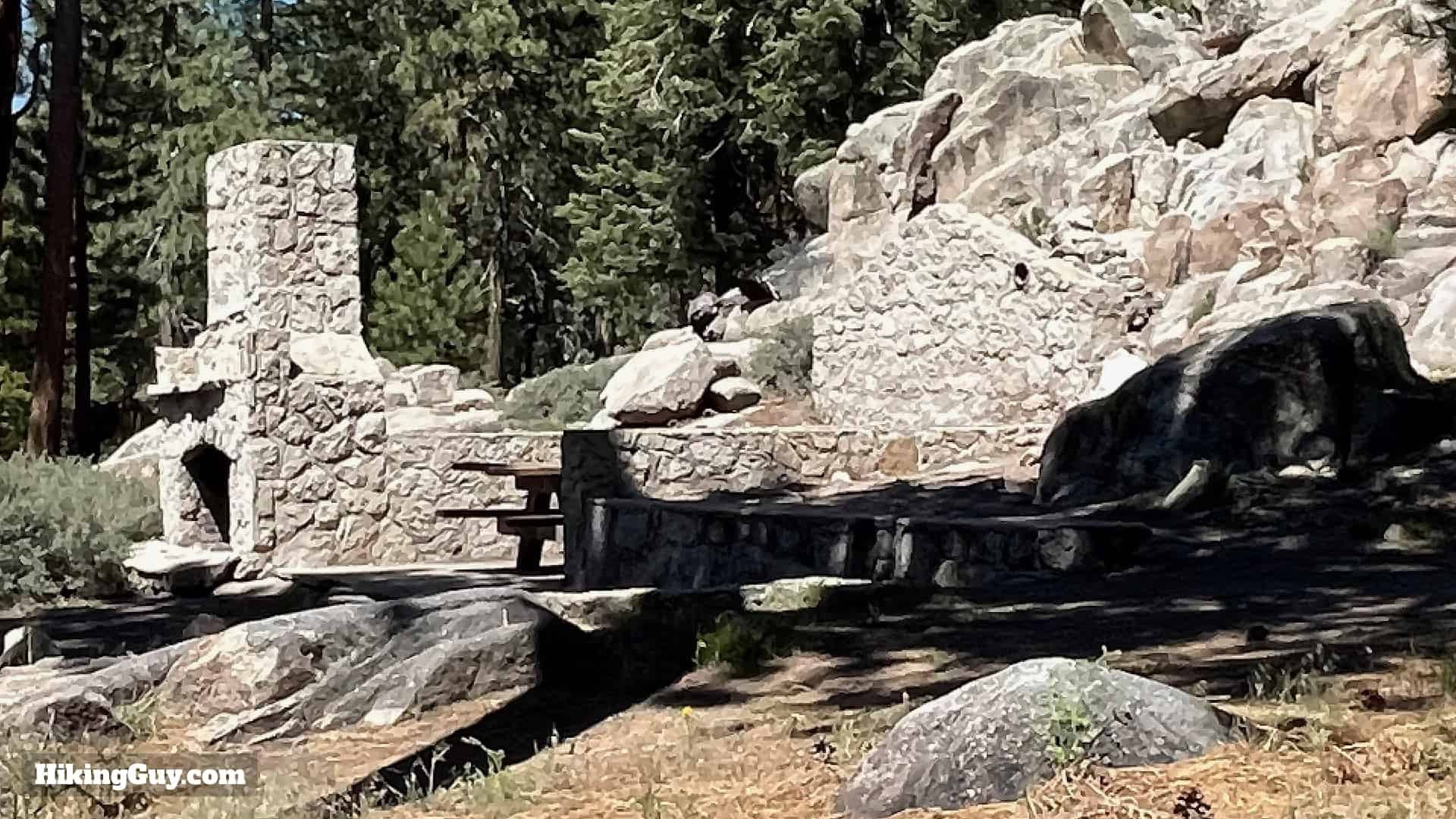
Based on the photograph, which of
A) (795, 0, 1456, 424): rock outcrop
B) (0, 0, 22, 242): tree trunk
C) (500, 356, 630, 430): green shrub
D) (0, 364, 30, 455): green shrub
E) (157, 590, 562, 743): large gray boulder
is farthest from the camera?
(0, 364, 30, 455): green shrub

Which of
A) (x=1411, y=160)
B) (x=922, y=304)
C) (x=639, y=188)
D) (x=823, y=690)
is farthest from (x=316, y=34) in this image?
(x=823, y=690)

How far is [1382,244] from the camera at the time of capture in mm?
16359

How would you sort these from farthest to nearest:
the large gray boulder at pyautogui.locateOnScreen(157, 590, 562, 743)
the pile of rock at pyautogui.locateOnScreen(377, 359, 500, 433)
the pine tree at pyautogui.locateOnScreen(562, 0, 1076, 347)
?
1. the pine tree at pyautogui.locateOnScreen(562, 0, 1076, 347)
2. the pile of rock at pyautogui.locateOnScreen(377, 359, 500, 433)
3. the large gray boulder at pyautogui.locateOnScreen(157, 590, 562, 743)

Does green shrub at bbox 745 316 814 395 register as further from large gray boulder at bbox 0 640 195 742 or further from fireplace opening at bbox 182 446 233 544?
large gray boulder at bbox 0 640 195 742

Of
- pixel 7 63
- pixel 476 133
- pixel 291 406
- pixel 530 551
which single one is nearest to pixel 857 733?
pixel 7 63

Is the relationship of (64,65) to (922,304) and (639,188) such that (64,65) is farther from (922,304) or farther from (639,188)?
(639,188)

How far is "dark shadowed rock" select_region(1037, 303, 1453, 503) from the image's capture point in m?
10.2

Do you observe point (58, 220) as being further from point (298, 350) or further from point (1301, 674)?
point (1301, 674)

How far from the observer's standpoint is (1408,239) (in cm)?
1645

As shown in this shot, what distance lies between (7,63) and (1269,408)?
7.17 meters

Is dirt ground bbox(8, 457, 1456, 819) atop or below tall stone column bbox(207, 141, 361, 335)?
below

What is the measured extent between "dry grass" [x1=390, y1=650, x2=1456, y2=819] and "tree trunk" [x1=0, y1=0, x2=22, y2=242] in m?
3.30

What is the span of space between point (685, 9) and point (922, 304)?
46.3 ft

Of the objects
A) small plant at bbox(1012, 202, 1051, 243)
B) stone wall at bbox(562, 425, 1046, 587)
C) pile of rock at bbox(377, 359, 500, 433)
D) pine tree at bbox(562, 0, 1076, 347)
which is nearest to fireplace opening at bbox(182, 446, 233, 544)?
pile of rock at bbox(377, 359, 500, 433)
